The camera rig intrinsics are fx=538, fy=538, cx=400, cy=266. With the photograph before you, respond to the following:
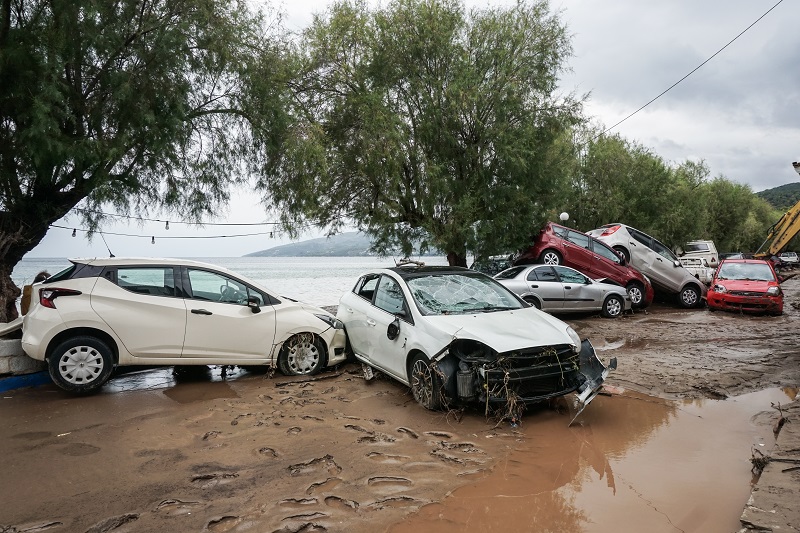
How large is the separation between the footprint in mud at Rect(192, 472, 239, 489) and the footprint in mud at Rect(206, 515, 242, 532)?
0.58 m

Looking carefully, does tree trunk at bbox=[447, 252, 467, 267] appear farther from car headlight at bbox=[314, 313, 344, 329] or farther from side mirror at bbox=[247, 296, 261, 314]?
side mirror at bbox=[247, 296, 261, 314]

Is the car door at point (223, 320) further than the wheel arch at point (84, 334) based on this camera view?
Yes

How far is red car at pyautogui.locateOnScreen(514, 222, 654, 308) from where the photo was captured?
1600cm

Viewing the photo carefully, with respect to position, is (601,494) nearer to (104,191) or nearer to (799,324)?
(104,191)

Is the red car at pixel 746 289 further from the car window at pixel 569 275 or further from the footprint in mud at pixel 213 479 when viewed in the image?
the footprint in mud at pixel 213 479

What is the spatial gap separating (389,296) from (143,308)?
323cm

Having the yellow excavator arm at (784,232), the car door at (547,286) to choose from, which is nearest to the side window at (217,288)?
the car door at (547,286)

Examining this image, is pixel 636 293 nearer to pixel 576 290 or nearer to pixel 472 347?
pixel 576 290

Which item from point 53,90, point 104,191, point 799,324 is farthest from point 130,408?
point 799,324

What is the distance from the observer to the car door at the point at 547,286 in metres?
14.0

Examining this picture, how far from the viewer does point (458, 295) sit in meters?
7.07

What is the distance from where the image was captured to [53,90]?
26.9ft

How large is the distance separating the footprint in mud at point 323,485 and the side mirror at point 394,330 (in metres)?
2.53

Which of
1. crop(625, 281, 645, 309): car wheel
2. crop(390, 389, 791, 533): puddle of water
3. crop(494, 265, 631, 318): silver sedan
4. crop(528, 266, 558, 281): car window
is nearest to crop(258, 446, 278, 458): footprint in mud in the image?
crop(390, 389, 791, 533): puddle of water
